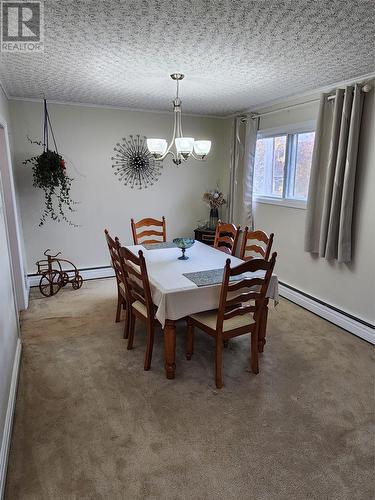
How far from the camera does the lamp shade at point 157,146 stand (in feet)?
9.18

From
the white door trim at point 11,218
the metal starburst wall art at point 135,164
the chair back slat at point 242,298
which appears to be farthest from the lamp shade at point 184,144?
the metal starburst wall art at point 135,164

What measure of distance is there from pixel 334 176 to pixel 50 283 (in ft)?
11.2

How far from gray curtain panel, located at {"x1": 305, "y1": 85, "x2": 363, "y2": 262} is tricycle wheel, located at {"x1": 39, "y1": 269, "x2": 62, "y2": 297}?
3.04 metres

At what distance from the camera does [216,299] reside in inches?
96.9

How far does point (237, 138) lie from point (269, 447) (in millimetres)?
3898

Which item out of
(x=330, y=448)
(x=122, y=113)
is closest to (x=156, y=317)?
(x=330, y=448)

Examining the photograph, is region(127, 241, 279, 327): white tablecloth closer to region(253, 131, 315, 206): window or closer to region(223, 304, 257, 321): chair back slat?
region(223, 304, 257, 321): chair back slat

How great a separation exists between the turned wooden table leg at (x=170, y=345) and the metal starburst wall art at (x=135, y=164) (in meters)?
2.82

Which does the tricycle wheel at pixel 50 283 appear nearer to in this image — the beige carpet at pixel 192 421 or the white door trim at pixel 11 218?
the white door trim at pixel 11 218

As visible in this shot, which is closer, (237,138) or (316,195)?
(316,195)

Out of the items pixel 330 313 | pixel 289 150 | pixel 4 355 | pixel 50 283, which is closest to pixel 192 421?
pixel 4 355

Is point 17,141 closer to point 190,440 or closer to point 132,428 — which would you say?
point 132,428

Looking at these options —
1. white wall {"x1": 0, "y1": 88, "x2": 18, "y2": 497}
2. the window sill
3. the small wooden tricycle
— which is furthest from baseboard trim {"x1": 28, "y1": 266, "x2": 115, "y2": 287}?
the window sill

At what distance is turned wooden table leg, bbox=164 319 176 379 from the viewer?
2.40 meters
